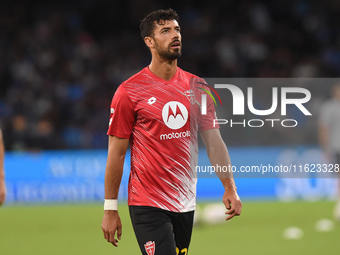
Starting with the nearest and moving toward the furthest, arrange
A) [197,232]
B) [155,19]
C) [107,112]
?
1. [155,19]
2. [197,232]
3. [107,112]

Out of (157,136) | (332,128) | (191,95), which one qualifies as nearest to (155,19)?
(191,95)

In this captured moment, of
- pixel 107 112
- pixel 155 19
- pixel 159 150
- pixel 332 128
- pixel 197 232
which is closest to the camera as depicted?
pixel 159 150

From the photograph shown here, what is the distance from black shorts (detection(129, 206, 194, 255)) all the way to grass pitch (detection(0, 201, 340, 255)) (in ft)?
12.7

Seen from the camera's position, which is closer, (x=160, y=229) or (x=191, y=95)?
(x=160, y=229)

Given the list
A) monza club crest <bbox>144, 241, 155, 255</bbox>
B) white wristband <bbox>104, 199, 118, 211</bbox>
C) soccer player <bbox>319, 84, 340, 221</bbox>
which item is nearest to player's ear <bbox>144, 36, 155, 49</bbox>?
white wristband <bbox>104, 199, 118, 211</bbox>

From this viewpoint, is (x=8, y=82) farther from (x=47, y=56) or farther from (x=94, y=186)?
(x=94, y=186)

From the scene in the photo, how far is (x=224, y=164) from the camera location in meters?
4.94

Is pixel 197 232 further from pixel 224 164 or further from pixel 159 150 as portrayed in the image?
pixel 159 150

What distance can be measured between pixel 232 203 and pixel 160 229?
1.99ft

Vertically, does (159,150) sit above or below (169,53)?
below

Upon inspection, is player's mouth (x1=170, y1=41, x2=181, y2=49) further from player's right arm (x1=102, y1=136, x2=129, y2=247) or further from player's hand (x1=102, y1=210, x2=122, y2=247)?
player's hand (x1=102, y1=210, x2=122, y2=247)

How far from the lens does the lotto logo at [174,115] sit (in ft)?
15.9

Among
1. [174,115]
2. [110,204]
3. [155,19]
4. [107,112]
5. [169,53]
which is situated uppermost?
[107,112]

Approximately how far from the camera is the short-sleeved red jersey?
479cm
